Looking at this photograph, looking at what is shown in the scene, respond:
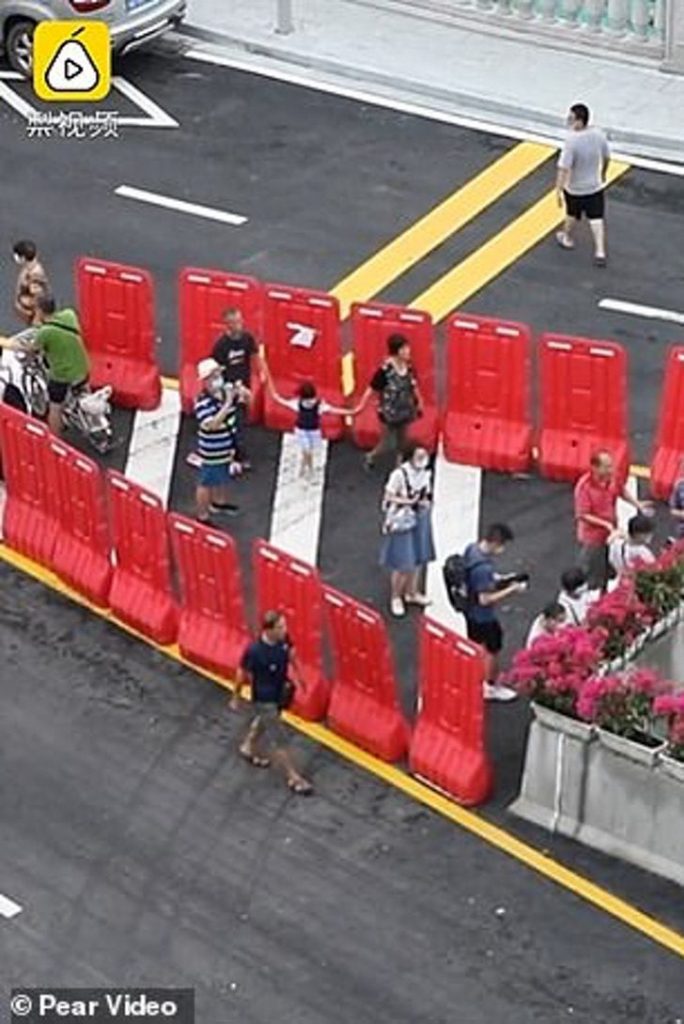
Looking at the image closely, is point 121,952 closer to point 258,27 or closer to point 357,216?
point 357,216

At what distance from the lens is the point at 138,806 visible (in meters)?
20.2

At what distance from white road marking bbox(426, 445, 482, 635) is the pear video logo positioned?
850 cm

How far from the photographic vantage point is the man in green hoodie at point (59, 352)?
23859 millimetres

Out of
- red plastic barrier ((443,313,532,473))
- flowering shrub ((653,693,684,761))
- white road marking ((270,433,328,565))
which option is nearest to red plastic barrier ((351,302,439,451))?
red plastic barrier ((443,313,532,473))

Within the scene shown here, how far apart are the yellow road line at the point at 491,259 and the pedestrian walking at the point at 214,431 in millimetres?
3606

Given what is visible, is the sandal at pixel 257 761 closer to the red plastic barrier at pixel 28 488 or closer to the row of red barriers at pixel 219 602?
the row of red barriers at pixel 219 602

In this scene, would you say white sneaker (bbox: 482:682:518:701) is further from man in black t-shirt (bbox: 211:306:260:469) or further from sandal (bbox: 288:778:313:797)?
man in black t-shirt (bbox: 211:306:260:469)

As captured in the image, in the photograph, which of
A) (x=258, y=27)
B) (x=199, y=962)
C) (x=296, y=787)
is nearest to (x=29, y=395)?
(x=296, y=787)

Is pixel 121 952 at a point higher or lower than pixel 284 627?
lower

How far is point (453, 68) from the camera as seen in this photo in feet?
101

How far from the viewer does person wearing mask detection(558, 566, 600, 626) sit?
20.1m

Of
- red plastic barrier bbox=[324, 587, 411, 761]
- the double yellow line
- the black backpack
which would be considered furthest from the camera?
the double yellow line

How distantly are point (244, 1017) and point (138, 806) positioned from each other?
249 centimetres

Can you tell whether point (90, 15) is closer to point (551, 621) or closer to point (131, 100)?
point (131, 100)
